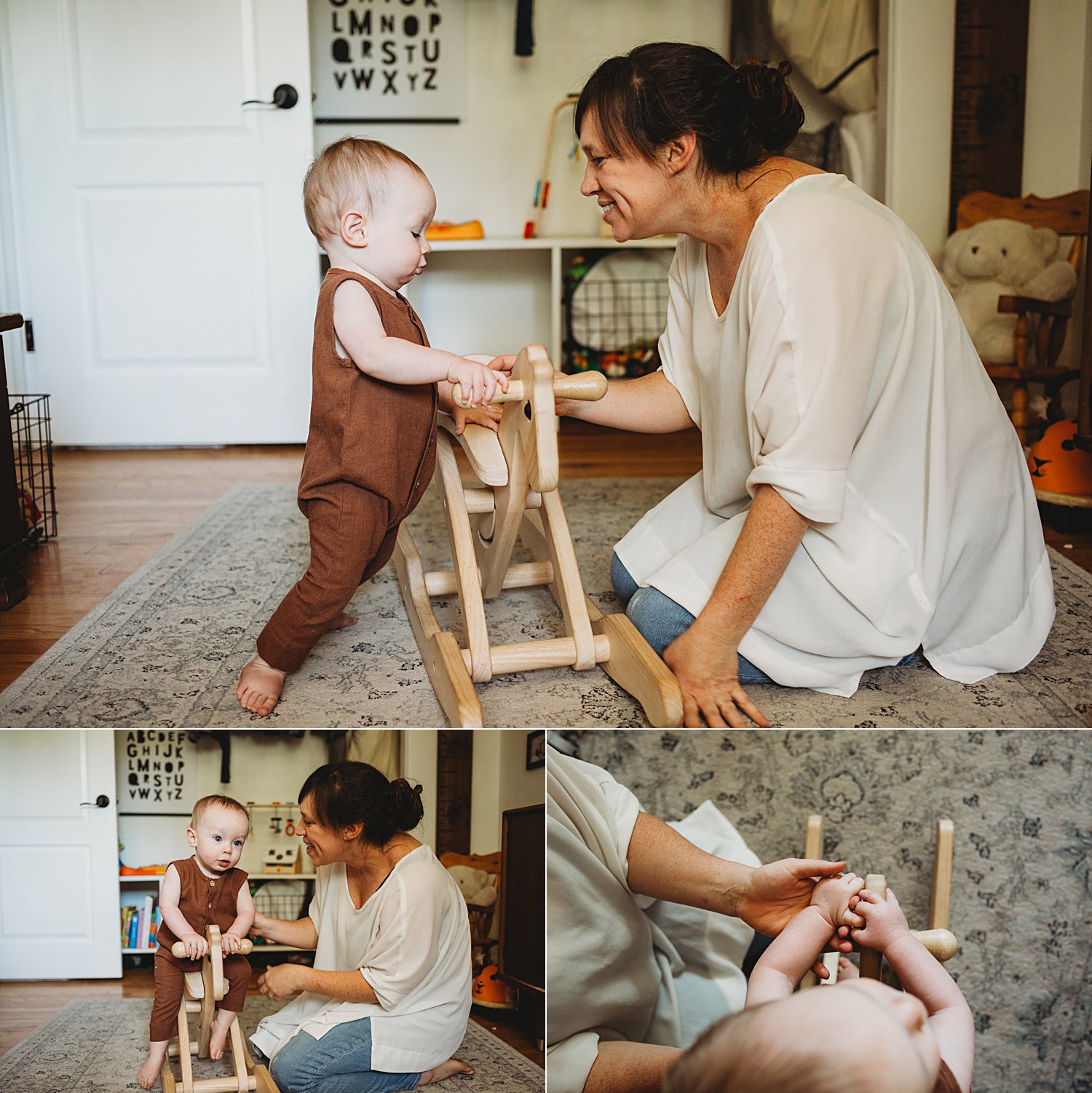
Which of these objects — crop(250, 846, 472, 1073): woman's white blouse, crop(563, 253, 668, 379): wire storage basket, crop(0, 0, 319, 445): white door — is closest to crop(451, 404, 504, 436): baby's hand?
crop(250, 846, 472, 1073): woman's white blouse

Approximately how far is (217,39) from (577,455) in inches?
62.5

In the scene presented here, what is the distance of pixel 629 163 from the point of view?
1351mm

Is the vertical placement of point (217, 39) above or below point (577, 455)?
above

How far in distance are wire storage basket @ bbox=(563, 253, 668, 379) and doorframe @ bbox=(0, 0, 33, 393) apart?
5.88 feet

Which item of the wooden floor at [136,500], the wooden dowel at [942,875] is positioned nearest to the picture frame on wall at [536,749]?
the wooden dowel at [942,875]

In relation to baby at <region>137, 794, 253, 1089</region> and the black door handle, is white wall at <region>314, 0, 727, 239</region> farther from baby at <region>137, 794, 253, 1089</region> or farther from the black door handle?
baby at <region>137, 794, 253, 1089</region>

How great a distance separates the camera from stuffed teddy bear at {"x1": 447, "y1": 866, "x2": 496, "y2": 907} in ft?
2.53

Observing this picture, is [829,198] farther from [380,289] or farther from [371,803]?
[371,803]

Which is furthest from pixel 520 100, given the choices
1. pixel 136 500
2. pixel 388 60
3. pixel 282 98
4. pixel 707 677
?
pixel 707 677

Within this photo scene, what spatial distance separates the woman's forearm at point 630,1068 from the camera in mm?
702

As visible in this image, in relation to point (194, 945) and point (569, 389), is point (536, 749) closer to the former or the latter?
point (194, 945)

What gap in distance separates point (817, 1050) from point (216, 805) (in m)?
0.45

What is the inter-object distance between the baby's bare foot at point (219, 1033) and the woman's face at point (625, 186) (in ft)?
3.25

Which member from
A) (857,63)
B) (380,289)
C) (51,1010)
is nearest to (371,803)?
(51,1010)
